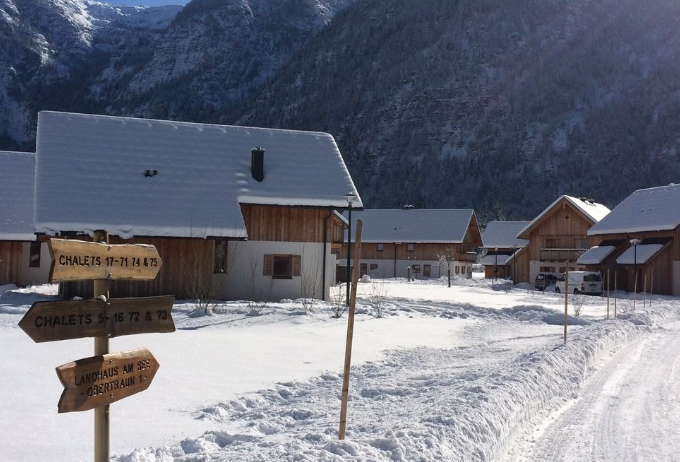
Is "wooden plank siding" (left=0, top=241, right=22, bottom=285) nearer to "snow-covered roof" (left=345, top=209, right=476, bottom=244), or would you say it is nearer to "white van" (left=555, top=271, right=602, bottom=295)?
"white van" (left=555, top=271, right=602, bottom=295)

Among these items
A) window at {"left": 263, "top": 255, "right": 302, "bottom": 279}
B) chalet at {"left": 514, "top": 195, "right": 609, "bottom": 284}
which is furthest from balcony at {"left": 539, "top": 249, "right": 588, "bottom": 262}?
window at {"left": 263, "top": 255, "right": 302, "bottom": 279}

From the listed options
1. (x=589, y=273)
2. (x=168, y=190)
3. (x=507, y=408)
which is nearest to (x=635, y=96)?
(x=589, y=273)

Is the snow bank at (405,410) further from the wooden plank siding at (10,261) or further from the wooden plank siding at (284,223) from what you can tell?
the wooden plank siding at (10,261)

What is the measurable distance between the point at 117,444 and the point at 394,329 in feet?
43.9

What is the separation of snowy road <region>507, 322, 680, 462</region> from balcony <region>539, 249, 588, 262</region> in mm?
40112

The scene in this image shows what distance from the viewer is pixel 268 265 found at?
28328mm

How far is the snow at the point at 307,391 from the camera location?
22.9 ft

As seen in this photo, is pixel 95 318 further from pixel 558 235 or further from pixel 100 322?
pixel 558 235

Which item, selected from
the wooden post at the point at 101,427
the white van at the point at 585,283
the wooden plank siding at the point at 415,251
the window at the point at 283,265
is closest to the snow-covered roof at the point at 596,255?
the white van at the point at 585,283

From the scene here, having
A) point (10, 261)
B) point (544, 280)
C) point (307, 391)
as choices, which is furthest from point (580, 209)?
point (307, 391)

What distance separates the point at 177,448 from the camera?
274 inches

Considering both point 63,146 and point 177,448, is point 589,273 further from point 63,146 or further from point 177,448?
point 177,448

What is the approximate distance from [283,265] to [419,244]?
42530 millimetres

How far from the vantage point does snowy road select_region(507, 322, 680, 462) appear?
7922 mm
